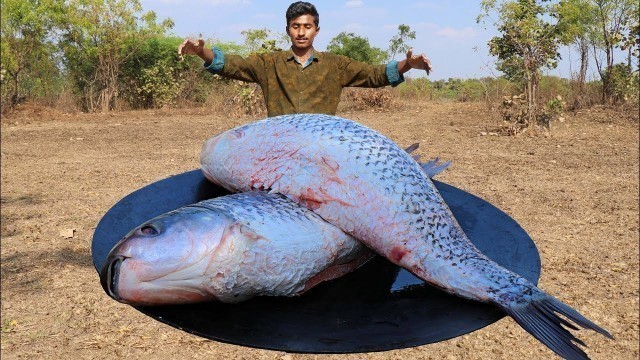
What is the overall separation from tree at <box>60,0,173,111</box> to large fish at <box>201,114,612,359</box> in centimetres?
1453

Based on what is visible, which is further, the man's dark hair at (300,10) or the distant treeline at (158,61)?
the distant treeline at (158,61)

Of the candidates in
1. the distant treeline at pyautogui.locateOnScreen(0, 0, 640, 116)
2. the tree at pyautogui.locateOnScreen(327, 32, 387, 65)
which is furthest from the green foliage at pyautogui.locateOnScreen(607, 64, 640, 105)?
the tree at pyautogui.locateOnScreen(327, 32, 387, 65)

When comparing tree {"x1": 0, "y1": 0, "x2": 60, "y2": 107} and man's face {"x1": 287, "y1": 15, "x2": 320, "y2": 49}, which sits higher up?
tree {"x1": 0, "y1": 0, "x2": 60, "y2": 107}

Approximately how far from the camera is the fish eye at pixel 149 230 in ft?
4.40

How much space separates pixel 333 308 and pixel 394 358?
106 inches

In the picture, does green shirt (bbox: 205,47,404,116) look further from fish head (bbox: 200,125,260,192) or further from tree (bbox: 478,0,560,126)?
tree (bbox: 478,0,560,126)

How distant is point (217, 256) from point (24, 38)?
584 inches

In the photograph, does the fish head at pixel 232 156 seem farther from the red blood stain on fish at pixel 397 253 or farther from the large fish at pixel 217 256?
the red blood stain on fish at pixel 397 253

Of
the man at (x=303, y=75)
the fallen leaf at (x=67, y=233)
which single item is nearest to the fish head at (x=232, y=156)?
the man at (x=303, y=75)

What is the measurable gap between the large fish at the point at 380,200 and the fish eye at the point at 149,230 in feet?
1.24

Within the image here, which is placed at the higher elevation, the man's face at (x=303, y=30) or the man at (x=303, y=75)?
the man's face at (x=303, y=30)

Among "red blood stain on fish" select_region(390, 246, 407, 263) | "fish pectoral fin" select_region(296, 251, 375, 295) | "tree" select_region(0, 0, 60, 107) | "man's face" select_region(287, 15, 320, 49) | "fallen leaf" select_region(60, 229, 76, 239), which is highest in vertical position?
"tree" select_region(0, 0, 60, 107)

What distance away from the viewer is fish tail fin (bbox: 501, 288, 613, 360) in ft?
4.16

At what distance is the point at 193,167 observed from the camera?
8578mm
